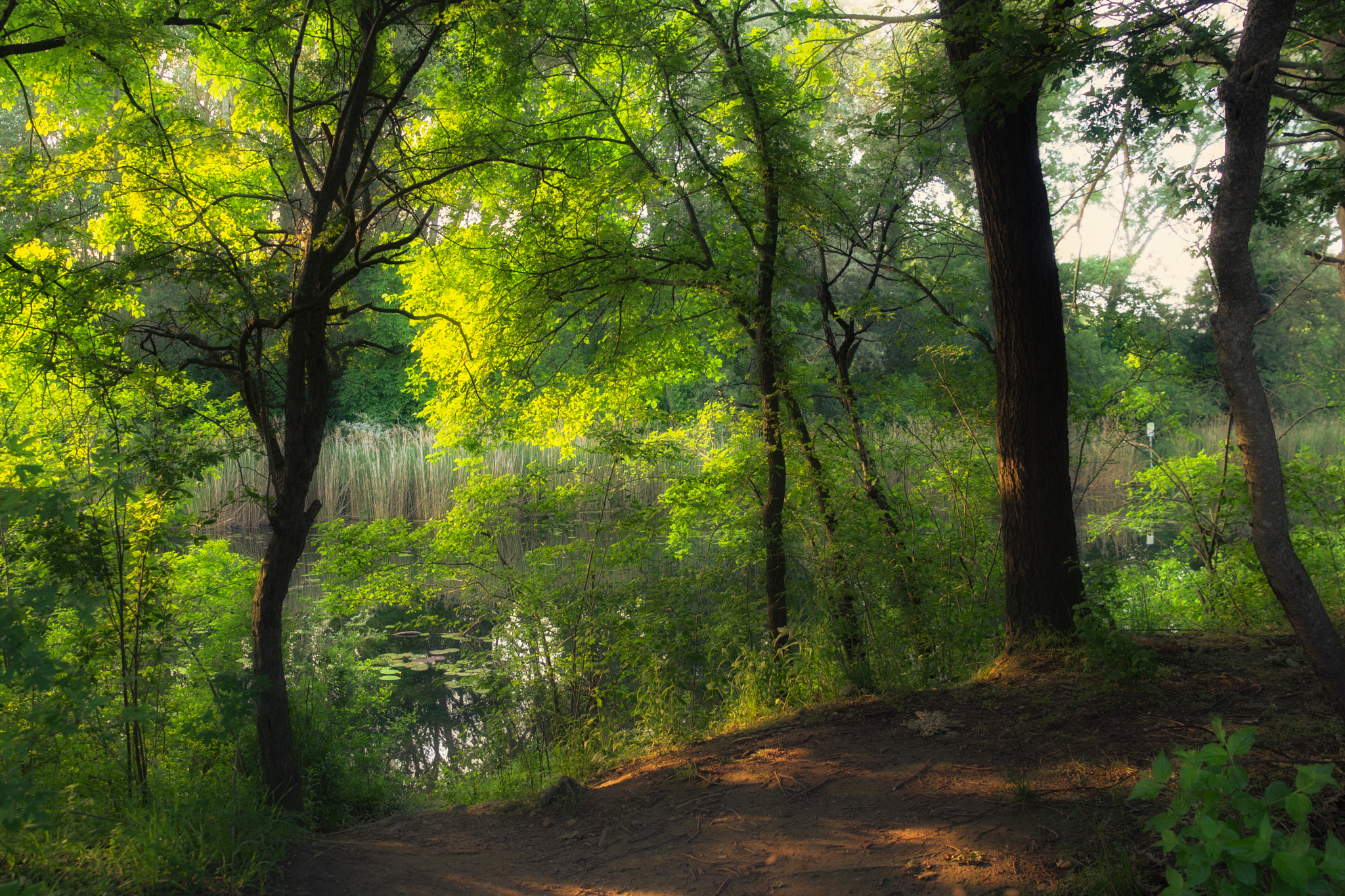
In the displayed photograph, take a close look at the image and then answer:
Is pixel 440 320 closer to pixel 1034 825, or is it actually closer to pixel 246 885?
pixel 246 885

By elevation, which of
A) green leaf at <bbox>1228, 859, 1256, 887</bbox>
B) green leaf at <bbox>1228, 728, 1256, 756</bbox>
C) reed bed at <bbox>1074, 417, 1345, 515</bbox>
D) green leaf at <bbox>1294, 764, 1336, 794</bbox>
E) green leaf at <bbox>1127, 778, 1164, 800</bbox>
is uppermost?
reed bed at <bbox>1074, 417, 1345, 515</bbox>

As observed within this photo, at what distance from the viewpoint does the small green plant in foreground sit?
72.7 inches

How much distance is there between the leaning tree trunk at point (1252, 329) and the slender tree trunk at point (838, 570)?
265 centimetres

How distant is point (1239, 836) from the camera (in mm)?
2062

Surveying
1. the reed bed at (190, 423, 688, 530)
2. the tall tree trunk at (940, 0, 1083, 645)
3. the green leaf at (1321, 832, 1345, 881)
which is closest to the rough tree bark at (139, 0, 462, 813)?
the tall tree trunk at (940, 0, 1083, 645)

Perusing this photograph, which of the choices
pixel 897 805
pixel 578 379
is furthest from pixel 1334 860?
pixel 578 379

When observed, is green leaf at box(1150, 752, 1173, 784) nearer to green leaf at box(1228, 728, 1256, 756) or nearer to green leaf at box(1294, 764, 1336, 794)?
green leaf at box(1228, 728, 1256, 756)

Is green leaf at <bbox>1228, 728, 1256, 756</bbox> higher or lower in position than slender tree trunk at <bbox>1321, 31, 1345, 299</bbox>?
lower

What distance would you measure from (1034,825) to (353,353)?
16.5ft

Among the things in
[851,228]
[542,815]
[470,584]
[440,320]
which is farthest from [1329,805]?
[440,320]

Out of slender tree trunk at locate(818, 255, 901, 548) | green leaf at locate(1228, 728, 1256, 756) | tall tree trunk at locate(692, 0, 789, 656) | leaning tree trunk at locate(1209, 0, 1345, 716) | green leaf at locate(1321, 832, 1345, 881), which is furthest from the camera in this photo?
slender tree trunk at locate(818, 255, 901, 548)

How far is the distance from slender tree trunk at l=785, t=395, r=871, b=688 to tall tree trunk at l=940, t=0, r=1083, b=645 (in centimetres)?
97

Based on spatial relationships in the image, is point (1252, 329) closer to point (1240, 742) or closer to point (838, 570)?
point (1240, 742)

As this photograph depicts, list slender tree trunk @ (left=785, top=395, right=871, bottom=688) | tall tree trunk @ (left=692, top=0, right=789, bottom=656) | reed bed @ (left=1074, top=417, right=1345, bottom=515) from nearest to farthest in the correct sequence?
1. slender tree trunk @ (left=785, top=395, right=871, bottom=688)
2. tall tree trunk @ (left=692, top=0, right=789, bottom=656)
3. reed bed @ (left=1074, top=417, right=1345, bottom=515)
